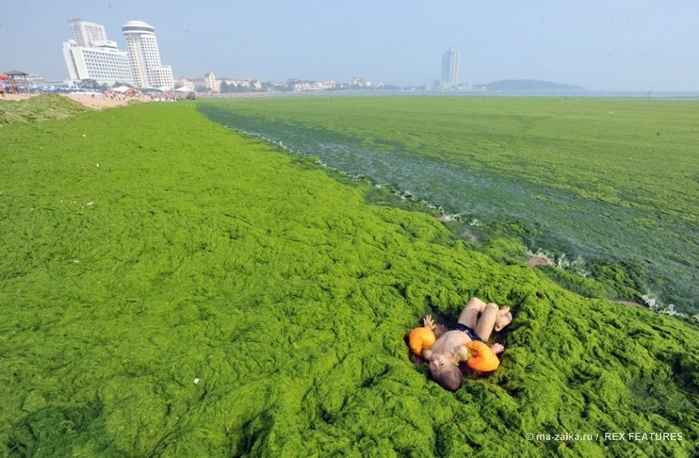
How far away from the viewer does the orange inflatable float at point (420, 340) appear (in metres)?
3.65

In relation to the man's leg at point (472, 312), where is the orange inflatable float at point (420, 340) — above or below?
below

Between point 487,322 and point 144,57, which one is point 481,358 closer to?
point 487,322

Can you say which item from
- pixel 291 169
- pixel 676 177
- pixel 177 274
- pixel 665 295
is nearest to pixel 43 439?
pixel 177 274

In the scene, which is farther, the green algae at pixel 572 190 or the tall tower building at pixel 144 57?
the tall tower building at pixel 144 57

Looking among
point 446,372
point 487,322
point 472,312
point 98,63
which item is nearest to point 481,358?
point 446,372

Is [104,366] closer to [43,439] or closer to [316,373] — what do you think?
[43,439]

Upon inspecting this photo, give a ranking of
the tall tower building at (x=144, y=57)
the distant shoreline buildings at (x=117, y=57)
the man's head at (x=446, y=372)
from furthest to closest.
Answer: the tall tower building at (x=144, y=57) → the distant shoreline buildings at (x=117, y=57) → the man's head at (x=446, y=372)

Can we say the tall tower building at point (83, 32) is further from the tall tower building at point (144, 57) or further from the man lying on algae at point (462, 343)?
the man lying on algae at point (462, 343)

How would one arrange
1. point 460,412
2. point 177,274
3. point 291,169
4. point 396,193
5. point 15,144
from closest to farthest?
point 460,412 → point 177,274 → point 396,193 → point 291,169 → point 15,144

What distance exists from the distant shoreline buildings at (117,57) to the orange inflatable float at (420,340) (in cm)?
13668

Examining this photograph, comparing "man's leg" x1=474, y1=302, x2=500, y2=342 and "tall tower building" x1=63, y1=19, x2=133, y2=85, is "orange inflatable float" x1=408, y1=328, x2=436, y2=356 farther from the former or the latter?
"tall tower building" x1=63, y1=19, x2=133, y2=85

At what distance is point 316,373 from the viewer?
326 cm

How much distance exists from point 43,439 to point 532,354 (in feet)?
13.9

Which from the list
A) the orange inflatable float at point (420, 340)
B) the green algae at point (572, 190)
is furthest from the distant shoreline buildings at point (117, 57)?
the orange inflatable float at point (420, 340)
